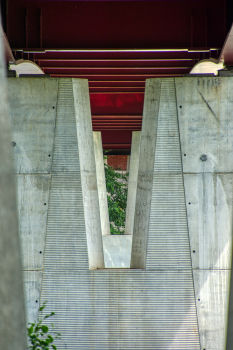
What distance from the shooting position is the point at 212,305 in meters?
11.0

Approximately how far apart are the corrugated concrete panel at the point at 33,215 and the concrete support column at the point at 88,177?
3.60 ft

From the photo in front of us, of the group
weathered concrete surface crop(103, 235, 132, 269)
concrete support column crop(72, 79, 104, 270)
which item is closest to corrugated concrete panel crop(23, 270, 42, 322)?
concrete support column crop(72, 79, 104, 270)

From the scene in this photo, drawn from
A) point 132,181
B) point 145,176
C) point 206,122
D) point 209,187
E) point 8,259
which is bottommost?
point 8,259

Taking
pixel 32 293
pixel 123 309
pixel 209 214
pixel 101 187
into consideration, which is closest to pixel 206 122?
pixel 209 214

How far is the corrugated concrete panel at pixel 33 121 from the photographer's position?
11594 millimetres

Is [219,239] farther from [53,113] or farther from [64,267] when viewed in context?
[53,113]

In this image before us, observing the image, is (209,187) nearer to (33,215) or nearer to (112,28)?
(33,215)

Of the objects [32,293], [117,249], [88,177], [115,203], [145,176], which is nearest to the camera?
[32,293]

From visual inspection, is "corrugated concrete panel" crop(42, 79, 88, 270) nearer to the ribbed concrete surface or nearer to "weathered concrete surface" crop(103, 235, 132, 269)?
the ribbed concrete surface

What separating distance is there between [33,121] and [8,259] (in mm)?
9289

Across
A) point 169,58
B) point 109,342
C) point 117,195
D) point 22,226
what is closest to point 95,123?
point 169,58

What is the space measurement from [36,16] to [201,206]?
676 centimetres

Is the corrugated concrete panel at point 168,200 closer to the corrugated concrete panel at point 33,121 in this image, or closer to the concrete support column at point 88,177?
the concrete support column at point 88,177

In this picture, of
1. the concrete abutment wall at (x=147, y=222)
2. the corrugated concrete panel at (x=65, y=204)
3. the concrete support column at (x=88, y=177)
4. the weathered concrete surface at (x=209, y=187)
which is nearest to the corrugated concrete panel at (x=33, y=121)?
the concrete abutment wall at (x=147, y=222)
